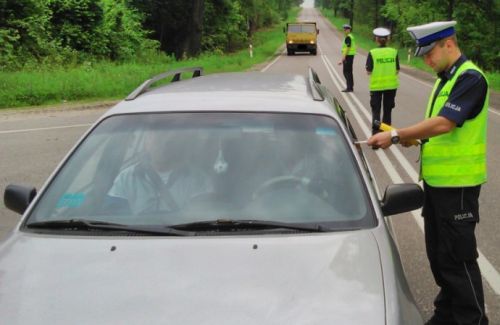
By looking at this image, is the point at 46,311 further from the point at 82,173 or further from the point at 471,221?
the point at 471,221

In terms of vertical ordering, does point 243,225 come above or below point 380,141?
below

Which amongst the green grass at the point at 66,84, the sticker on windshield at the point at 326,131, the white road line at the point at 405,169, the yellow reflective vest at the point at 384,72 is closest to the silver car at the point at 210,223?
the sticker on windshield at the point at 326,131

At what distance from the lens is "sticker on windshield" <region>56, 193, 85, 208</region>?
299 cm

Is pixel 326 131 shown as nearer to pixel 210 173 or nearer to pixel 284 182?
pixel 284 182

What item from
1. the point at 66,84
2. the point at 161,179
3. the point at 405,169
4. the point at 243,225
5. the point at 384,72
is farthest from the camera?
the point at 66,84

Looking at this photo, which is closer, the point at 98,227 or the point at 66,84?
the point at 98,227

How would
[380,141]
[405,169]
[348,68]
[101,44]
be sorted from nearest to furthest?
[380,141], [405,169], [348,68], [101,44]

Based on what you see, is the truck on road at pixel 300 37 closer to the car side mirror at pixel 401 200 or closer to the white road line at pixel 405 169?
the white road line at pixel 405 169

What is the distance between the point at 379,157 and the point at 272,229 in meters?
6.77

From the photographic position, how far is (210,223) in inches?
110

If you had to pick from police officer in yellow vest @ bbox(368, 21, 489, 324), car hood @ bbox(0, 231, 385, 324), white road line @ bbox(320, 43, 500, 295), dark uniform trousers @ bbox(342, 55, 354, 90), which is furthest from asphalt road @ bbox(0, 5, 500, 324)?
car hood @ bbox(0, 231, 385, 324)

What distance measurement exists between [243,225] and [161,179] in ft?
2.11

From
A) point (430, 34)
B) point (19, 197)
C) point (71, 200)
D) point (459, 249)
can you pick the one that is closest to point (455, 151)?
point (459, 249)

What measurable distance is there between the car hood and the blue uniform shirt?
42.3 inches
